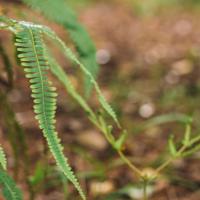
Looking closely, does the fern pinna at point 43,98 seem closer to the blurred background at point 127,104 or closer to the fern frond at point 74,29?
the blurred background at point 127,104

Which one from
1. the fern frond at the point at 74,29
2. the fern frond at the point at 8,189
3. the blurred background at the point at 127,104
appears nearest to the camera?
the fern frond at the point at 8,189

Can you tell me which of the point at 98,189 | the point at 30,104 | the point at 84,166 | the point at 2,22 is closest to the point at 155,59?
the point at 30,104

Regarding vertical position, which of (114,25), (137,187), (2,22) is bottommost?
(114,25)

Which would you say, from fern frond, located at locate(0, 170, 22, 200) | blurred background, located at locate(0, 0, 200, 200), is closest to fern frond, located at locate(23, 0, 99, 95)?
blurred background, located at locate(0, 0, 200, 200)

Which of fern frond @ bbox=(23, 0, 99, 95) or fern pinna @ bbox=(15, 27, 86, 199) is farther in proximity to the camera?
fern frond @ bbox=(23, 0, 99, 95)

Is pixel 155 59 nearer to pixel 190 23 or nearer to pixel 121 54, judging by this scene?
pixel 121 54

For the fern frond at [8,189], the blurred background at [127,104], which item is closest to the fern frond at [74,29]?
the blurred background at [127,104]

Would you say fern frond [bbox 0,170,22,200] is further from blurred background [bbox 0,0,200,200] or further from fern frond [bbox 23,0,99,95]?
fern frond [bbox 23,0,99,95]
